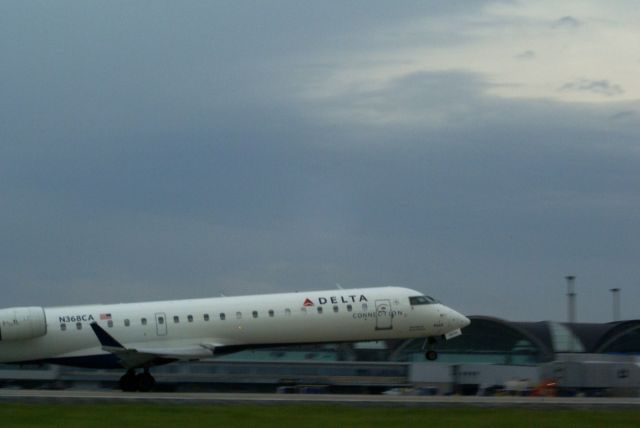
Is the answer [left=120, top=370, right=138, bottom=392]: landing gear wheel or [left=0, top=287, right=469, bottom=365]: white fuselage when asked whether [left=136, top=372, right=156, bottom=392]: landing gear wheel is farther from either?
[left=0, top=287, right=469, bottom=365]: white fuselage

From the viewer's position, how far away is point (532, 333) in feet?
251

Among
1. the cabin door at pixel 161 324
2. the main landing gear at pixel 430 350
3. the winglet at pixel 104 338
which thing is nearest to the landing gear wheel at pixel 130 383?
the cabin door at pixel 161 324

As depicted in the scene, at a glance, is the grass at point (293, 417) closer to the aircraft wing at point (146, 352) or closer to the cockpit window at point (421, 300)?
the aircraft wing at point (146, 352)

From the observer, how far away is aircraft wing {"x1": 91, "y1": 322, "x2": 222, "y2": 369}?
40.2m

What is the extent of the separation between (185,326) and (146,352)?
200 centimetres

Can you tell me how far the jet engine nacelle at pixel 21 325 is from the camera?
136 ft

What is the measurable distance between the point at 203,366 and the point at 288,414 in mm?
30365

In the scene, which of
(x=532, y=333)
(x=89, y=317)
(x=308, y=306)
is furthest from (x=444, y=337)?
(x=532, y=333)

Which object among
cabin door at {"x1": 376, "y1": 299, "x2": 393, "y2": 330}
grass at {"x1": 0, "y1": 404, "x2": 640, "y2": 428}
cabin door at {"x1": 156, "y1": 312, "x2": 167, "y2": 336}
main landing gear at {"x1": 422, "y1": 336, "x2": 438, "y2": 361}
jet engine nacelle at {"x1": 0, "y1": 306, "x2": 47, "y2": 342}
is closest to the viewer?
grass at {"x1": 0, "y1": 404, "x2": 640, "y2": 428}

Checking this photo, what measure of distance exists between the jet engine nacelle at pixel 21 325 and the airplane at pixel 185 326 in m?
0.04

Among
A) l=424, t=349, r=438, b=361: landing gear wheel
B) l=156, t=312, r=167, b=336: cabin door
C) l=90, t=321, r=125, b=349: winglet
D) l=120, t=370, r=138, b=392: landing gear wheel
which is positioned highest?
l=156, t=312, r=167, b=336: cabin door

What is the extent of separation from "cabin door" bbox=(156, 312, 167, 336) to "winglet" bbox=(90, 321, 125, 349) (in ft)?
6.83

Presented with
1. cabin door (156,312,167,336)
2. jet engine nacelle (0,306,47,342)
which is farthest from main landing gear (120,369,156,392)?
jet engine nacelle (0,306,47,342)

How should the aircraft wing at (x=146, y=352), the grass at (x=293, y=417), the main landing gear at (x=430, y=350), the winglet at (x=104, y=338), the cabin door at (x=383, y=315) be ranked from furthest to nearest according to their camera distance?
1. the main landing gear at (x=430, y=350)
2. the cabin door at (x=383, y=315)
3. the aircraft wing at (x=146, y=352)
4. the winglet at (x=104, y=338)
5. the grass at (x=293, y=417)
